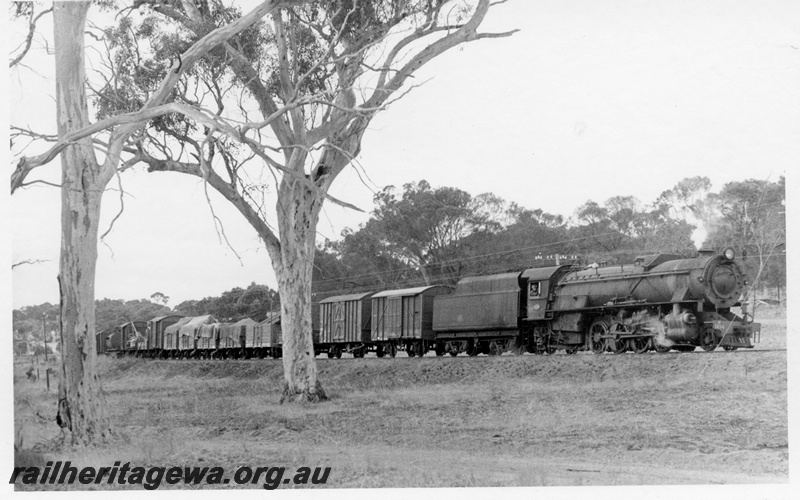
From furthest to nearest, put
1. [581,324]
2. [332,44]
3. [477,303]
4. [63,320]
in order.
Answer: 1. [477,303]
2. [581,324]
3. [332,44]
4. [63,320]

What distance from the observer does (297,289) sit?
53.9 ft

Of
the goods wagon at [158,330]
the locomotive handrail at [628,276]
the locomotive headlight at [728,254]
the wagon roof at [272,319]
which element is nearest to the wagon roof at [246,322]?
the wagon roof at [272,319]

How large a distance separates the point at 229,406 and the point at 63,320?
5.00 m

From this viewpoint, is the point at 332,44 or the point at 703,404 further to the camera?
the point at 332,44

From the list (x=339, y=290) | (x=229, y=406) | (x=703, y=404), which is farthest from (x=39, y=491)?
(x=339, y=290)

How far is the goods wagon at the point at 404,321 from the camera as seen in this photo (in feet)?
82.5

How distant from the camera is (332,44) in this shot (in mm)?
15383

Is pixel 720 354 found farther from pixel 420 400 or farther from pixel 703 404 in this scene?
pixel 420 400

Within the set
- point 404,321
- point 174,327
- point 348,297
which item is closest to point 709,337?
point 404,321

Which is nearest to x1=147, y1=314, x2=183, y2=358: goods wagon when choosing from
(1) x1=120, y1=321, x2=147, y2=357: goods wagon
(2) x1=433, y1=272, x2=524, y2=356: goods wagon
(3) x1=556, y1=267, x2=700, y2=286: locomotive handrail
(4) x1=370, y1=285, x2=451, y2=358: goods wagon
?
(1) x1=120, y1=321, x2=147, y2=357: goods wagon

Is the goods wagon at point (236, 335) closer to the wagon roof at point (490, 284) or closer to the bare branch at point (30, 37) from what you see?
the wagon roof at point (490, 284)

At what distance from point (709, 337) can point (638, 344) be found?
1.73 meters

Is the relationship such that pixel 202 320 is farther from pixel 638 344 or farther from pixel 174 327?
pixel 638 344

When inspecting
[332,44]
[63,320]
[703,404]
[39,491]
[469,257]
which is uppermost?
[332,44]
